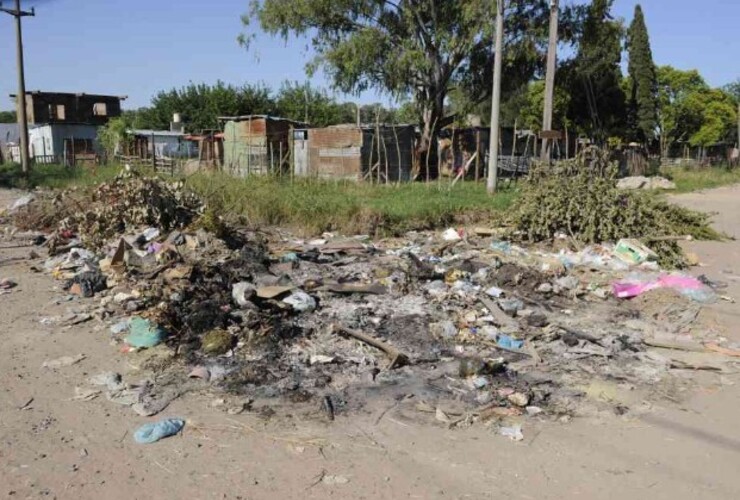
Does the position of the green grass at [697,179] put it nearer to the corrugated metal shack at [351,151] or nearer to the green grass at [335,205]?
the corrugated metal shack at [351,151]

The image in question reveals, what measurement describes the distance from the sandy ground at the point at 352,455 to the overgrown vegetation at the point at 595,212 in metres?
5.17

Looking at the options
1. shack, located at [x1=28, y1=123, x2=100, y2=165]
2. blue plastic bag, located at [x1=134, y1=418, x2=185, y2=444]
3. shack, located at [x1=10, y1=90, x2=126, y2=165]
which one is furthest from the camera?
shack, located at [x1=10, y1=90, x2=126, y2=165]

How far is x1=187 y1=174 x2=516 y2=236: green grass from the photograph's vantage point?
10680 millimetres

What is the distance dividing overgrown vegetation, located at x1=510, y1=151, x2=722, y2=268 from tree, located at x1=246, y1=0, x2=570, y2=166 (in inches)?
499

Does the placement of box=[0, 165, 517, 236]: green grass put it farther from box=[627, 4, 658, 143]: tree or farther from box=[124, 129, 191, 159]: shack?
box=[627, 4, 658, 143]: tree

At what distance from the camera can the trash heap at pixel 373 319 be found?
4234 millimetres

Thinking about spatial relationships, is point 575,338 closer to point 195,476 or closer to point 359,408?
point 359,408

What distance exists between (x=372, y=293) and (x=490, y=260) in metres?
2.54

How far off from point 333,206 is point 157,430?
8028 mm

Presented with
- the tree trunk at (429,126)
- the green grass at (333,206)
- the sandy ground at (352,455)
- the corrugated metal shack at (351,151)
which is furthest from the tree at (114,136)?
the sandy ground at (352,455)

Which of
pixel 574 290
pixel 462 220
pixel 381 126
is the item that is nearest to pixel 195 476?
pixel 574 290

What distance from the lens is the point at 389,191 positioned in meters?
15.7

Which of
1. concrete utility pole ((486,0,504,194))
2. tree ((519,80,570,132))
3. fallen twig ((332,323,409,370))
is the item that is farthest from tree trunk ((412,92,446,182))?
fallen twig ((332,323,409,370))

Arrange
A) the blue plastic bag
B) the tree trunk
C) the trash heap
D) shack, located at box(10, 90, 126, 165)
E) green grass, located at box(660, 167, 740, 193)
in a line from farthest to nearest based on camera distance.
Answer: shack, located at box(10, 90, 126, 165)
green grass, located at box(660, 167, 740, 193)
the tree trunk
the trash heap
the blue plastic bag
